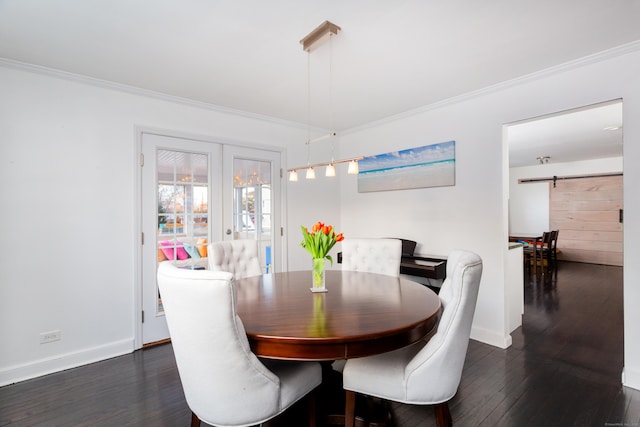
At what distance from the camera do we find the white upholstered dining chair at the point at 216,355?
1.19 meters

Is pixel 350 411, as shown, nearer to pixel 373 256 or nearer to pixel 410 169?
pixel 373 256

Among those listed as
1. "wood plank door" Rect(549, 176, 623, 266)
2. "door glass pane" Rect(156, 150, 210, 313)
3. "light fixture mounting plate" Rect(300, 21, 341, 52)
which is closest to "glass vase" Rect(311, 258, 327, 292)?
"light fixture mounting plate" Rect(300, 21, 341, 52)

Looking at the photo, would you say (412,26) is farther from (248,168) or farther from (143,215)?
(143,215)

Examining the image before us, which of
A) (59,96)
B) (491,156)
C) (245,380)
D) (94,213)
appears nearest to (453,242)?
(491,156)

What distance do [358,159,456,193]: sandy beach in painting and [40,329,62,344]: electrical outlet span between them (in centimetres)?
359

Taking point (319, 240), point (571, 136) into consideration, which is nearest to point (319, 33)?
point (319, 240)

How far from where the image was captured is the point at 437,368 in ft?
4.60

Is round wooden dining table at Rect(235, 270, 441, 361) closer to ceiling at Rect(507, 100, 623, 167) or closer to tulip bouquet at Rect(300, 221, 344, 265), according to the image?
tulip bouquet at Rect(300, 221, 344, 265)

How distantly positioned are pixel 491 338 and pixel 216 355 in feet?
9.18

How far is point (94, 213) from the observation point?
2732mm

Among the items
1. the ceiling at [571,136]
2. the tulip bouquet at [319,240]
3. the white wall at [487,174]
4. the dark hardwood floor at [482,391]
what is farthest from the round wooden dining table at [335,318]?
the ceiling at [571,136]

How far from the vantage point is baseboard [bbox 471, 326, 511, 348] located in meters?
2.88

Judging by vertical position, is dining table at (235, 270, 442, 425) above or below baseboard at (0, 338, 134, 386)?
→ above

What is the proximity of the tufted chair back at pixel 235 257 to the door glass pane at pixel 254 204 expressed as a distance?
893 mm
